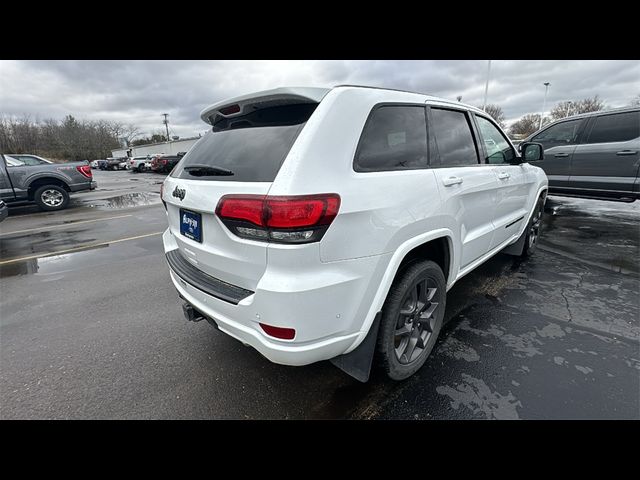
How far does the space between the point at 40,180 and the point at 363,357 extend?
11872mm

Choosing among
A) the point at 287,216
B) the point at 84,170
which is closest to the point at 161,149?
the point at 84,170

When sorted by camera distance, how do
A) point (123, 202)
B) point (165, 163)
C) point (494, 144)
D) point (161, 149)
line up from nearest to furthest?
point (494, 144), point (123, 202), point (165, 163), point (161, 149)

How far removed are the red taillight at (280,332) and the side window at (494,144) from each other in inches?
103

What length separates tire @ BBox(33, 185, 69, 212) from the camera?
30.8ft

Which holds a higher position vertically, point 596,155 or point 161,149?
point 161,149

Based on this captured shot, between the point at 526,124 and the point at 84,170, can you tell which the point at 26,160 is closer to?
the point at 84,170

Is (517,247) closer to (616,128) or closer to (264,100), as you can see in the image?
(264,100)

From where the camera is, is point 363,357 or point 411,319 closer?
point 363,357

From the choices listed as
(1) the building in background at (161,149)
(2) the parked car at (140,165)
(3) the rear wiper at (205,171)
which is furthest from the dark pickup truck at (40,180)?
(1) the building in background at (161,149)

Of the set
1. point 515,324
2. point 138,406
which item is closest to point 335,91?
point 138,406

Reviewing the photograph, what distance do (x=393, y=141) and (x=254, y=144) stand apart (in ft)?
2.87

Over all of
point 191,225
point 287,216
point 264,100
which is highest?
point 264,100

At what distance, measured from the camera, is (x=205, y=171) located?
1.99 m

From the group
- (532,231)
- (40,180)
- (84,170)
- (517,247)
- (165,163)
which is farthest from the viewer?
(165,163)
